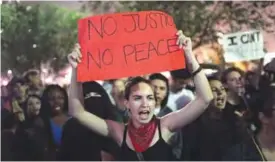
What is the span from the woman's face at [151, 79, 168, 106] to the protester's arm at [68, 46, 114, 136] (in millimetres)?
365

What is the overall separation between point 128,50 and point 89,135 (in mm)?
584

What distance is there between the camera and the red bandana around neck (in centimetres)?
332

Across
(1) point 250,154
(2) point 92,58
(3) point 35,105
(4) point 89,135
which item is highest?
(2) point 92,58

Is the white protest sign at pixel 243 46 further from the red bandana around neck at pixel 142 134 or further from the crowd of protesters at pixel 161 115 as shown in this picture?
the red bandana around neck at pixel 142 134

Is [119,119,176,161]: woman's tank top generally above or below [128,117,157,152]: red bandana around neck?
below

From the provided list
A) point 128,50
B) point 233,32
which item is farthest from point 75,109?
point 233,32

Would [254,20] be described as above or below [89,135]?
above

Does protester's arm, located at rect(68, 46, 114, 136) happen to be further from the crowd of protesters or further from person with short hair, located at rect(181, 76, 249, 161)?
person with short hair, located at rect(181, 76, 249, 161)

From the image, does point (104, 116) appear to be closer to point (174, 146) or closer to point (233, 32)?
point (174, 146)

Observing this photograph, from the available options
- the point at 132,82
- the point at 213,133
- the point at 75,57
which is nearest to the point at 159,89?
the point at 132,82

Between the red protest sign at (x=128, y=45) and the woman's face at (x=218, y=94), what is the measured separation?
0.26 m

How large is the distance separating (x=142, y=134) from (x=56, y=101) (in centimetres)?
58

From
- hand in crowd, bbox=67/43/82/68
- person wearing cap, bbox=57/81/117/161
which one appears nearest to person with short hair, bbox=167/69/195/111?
person wearing cap, bbox=57/81/117/161

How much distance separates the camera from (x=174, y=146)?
334 centimetres
